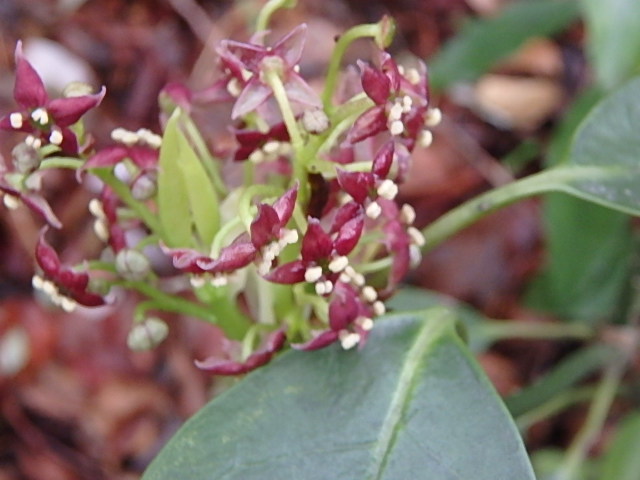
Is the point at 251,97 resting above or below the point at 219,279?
above

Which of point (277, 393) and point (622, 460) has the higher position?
point (277, 393)

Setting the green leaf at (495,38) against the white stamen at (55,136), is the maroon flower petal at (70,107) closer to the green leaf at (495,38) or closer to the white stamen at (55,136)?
the white stamen at (55,136)

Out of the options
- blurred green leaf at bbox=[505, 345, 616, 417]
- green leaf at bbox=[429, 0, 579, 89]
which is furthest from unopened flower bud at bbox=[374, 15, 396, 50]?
green leaf at bbox=[429, 0, 579, 89]

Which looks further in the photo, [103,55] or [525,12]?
[103,55]

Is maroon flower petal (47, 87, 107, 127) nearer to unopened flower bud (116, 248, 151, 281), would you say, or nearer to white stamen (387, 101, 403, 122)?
unopened flower bud (116, 248, 151, 281)

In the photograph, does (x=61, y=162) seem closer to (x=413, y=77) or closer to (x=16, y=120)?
(x=16, y=120)

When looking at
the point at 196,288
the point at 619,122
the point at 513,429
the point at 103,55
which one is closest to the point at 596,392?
the point at 619,122

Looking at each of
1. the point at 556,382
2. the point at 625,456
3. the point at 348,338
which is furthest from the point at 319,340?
the point at 625,456

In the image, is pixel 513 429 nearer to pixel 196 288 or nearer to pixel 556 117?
pixel 196 288
